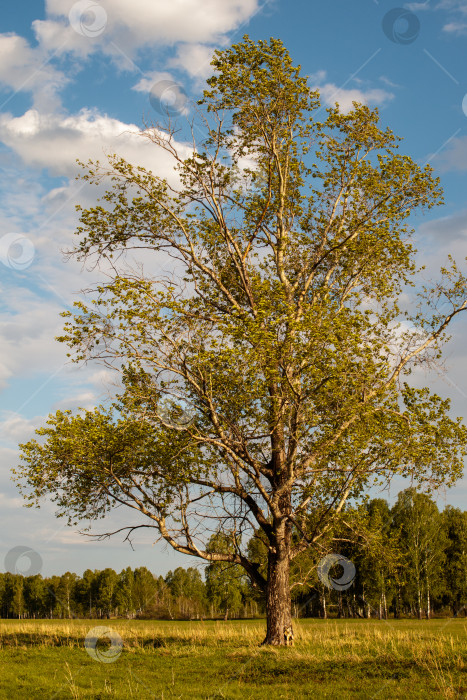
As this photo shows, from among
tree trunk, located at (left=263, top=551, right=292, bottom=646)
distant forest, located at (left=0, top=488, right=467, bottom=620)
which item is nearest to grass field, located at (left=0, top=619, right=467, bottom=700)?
tree trunk, located at (left=263, top=551, right=292, bottom=646)

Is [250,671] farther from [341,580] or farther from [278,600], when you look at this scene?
[341,580]

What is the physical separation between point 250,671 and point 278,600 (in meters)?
4.59

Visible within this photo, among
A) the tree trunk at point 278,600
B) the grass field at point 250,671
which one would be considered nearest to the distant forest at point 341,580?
the tree trunk at point 278,600

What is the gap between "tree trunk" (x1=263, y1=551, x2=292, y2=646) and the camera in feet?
59.8

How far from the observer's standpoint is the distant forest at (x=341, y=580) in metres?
20.2

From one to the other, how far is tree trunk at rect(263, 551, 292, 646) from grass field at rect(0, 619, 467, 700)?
0.77 meters

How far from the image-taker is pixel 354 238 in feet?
71.3

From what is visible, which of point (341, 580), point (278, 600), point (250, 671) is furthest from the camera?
point (341, 580)

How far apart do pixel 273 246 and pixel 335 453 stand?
8959 millimetres

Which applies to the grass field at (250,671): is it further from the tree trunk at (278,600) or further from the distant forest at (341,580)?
the distant forest at (341,580)

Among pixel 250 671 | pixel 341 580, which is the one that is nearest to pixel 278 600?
pixel 250 671

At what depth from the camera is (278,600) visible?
60.8ft

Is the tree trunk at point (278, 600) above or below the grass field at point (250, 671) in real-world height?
above

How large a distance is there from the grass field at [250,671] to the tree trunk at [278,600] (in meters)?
0.77
